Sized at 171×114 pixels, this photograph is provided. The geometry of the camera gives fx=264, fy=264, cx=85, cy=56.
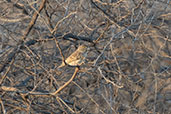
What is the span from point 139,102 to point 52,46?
1.98 metres

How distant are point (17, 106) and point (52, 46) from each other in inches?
72.7

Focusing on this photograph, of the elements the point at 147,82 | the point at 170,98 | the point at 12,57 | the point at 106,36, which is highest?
the point at 12,57

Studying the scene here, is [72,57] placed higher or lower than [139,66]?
higher

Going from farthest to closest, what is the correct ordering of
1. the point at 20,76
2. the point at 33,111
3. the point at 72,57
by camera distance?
the point at 20,76, the point at 33,111, the point at 72,57

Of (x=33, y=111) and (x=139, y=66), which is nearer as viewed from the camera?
(x=33, y=111)

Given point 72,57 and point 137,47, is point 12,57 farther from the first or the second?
point 137,47

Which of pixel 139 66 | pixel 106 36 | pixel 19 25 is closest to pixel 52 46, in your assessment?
pixel 19 25

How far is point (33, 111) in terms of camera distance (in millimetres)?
3266

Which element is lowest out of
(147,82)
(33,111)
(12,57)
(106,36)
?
(147,82)

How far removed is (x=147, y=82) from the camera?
4.34 metres

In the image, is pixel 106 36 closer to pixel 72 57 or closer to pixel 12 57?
pixel 72 57

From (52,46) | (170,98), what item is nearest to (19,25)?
(52,46)

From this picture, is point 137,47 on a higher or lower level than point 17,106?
lower

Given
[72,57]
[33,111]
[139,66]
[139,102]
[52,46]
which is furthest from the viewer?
[52,46]
